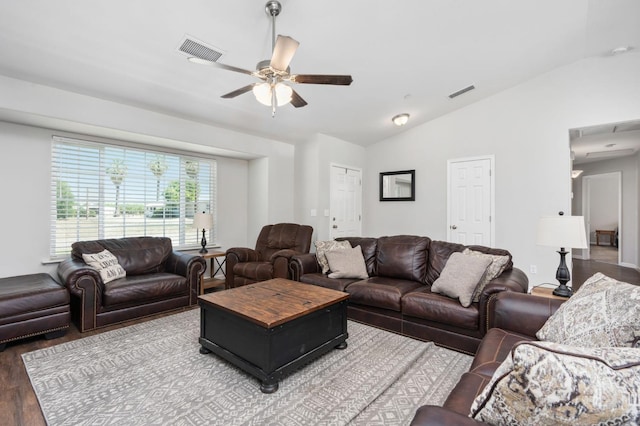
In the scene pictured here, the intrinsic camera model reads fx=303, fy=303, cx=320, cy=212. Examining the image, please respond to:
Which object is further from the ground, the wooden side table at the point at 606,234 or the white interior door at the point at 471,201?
the white interior door at the point at 471,201

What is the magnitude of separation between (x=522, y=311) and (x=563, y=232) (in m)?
0.90

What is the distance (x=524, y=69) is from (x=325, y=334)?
4.37 meters

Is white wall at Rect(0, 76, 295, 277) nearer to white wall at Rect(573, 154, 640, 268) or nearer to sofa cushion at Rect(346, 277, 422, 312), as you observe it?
sofa cushion at Rect(346, 277, 422, 312)

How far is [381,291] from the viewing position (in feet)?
10.1

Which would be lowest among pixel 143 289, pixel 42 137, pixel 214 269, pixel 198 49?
pixel 214 269

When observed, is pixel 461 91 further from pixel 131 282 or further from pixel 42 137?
pixel 42 137

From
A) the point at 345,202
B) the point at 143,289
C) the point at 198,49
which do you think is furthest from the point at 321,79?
the point at 345,202

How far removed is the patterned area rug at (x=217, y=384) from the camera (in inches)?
71.3

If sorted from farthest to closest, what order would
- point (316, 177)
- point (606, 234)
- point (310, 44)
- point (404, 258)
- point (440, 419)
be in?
1. point (606, 234)
2. point (316, 177)
3. point (404, 258)
4. point (310, 44)
5. point (440, 419)

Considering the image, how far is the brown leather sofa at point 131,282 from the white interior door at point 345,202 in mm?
2504

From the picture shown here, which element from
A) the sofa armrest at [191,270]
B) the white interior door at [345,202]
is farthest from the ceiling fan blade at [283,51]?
the white interior door at [345,202]

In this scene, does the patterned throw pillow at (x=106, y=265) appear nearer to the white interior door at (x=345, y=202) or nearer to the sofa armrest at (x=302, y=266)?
the sofa armrest at (x=302, y=266)

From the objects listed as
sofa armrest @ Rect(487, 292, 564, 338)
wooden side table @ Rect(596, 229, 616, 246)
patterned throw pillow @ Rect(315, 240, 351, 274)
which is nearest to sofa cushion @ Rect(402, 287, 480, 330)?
sofa armrest @ Rect(487, 292, 564, 338)

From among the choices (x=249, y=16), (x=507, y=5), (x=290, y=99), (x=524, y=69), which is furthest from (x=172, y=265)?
(x=524, y=69)
